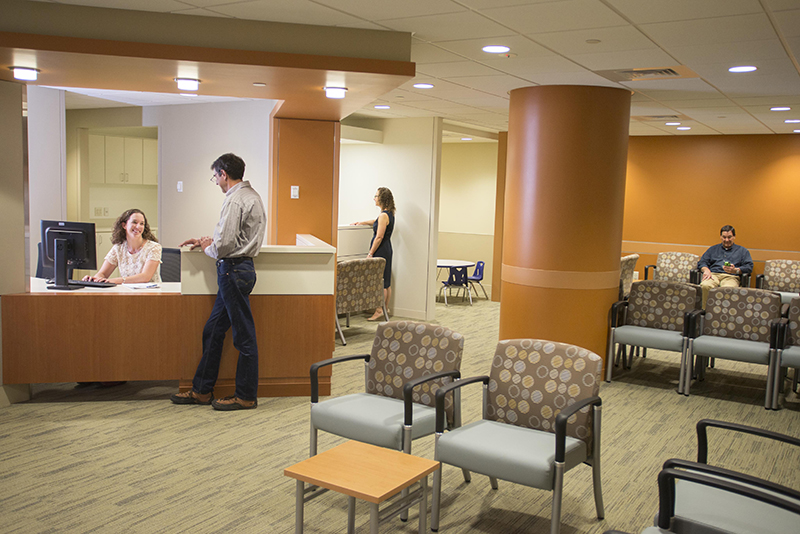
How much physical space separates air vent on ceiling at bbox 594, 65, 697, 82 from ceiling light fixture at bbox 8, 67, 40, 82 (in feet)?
14.0

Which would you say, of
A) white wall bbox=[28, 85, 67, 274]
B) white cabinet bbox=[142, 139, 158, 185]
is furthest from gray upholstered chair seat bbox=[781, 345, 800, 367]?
white cabinet bbox=[142, 139, 158, 185]

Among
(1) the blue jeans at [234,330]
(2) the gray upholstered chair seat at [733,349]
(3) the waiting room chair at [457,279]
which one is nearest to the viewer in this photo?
(1) the blue jeans at [234,330]

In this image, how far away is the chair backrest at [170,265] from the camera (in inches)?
230

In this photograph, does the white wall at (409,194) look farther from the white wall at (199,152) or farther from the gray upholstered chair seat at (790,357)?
the gray upholstered chair seat at (790,357)

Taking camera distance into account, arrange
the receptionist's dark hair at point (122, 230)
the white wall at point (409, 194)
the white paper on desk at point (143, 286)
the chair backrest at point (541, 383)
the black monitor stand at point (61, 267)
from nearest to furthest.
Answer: the chair backrest at point (541, 383), the black monitor stand at point (61, 267), the white paper on desk at point (143, 286), the receptionist's dark hair at point (122, 230), the white wall at point (409, 194)

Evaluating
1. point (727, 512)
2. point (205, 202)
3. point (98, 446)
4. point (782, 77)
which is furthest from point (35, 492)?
point (782, 77)

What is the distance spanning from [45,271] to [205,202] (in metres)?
2.91

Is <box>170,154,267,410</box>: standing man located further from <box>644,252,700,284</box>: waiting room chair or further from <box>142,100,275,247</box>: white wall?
<box>644,252,700,284</box>: waiting room chair

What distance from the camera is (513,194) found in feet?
20.5

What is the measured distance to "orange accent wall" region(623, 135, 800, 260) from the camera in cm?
964

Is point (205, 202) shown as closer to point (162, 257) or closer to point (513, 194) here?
point (162, 257)

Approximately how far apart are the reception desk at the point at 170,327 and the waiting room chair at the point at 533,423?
6.99 ft

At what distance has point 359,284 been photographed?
24.6ft

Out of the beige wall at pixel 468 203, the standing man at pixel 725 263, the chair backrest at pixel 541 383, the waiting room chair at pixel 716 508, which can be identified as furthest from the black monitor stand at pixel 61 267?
the beige wall at pixel 468 203
